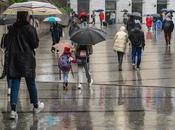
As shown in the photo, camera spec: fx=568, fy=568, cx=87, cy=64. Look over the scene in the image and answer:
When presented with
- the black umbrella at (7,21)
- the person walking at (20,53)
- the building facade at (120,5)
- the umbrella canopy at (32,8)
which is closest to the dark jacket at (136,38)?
the black umbrella at (7,21)

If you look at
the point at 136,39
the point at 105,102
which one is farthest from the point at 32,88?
the point at 136,39

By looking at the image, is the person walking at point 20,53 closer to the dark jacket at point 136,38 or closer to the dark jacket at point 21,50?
the dark jacket at point 21,50

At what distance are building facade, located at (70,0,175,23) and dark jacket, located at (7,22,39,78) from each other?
79.0 m

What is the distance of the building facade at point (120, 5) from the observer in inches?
3516

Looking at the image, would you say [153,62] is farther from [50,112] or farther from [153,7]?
[153,7]

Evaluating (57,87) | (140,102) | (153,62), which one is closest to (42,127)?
(140,102)

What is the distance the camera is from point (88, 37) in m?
13.8

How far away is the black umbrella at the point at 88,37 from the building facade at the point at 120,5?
245ft

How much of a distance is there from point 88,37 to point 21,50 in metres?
4.33

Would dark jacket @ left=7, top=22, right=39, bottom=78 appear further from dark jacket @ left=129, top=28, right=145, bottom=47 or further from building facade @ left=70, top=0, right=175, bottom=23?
building facade @ left=70, top=0, right=175, bottom=23

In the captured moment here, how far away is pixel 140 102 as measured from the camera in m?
11.6

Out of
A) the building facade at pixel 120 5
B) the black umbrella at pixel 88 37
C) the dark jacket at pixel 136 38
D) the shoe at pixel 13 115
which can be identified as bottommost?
the building facade at pixel 120 5

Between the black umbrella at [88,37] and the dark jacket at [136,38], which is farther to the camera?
the dark jacket at [136,38]

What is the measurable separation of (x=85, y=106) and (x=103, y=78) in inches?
196
